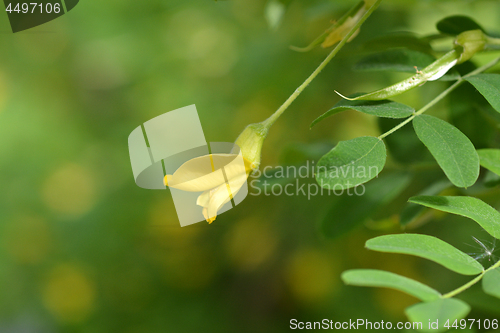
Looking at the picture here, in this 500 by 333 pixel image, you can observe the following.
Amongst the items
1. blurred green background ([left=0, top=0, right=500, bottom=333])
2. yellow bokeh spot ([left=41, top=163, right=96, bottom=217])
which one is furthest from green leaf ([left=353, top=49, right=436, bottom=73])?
yellow bokeh spot ([left=41, top=163, right=96, bottom=217])

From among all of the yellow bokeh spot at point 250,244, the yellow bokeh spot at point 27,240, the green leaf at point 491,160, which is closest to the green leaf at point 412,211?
the green leaf at point 491,160

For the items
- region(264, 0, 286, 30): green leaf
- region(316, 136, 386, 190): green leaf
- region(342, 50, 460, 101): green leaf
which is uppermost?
region(264, 0, 286, 30): green leaf

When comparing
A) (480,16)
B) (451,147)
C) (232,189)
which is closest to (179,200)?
(232,189)

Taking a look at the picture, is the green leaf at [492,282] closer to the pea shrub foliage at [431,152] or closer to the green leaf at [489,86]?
the pea shrub foliage at [431,152]

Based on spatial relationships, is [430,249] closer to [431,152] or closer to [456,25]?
[431,152]

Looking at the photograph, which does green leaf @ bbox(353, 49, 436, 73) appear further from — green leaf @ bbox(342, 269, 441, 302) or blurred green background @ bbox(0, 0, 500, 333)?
blurred green background @ bbox(0, 0, 500, 333)

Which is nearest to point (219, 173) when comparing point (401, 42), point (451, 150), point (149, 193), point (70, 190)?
point (451, 150)
